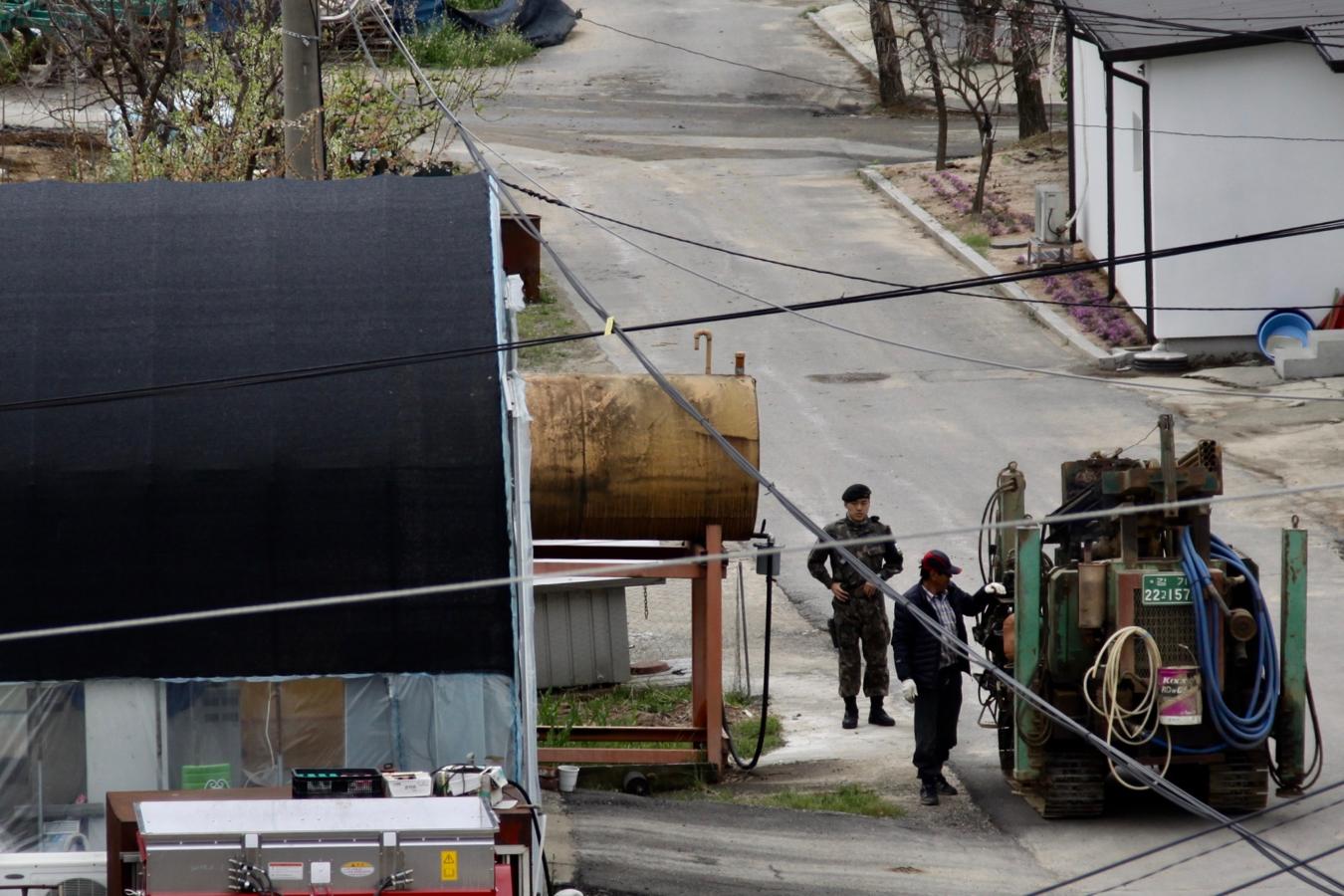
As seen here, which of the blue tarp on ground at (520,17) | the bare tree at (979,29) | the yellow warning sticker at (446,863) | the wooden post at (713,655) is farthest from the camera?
the blue tarp on ground at (520,17)

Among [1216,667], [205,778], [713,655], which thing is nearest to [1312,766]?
[1216,667]

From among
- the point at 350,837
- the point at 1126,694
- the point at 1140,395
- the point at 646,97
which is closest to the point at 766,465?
the point at 1140,395

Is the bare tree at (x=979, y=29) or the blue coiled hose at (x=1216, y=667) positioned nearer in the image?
the blue coiled hose at (x=1216, y=667)

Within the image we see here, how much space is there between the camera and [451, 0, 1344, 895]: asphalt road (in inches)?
555

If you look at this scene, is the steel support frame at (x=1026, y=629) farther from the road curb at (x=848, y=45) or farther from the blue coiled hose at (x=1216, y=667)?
the road curb at (x=848, y=45)

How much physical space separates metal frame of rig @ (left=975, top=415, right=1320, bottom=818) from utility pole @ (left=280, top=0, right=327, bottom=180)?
763 centimetres

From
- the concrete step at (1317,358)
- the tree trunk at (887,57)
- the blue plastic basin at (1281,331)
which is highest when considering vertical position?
the tree trunk at (887,57)

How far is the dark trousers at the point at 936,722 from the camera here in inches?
439

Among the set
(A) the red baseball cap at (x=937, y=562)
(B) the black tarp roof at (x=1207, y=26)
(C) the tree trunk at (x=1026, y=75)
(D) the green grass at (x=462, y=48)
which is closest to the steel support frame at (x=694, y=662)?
(A) the red baseball cap at (x=937, y=562)

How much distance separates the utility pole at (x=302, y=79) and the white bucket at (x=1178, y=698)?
8332mm

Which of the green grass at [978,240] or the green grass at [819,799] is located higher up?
the green grass at [978,240]

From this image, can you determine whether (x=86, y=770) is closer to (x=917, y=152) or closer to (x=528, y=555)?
(x=528, y=555)

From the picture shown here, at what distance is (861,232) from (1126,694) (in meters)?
19.4

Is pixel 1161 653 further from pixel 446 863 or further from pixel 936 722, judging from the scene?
pixel 446 863
